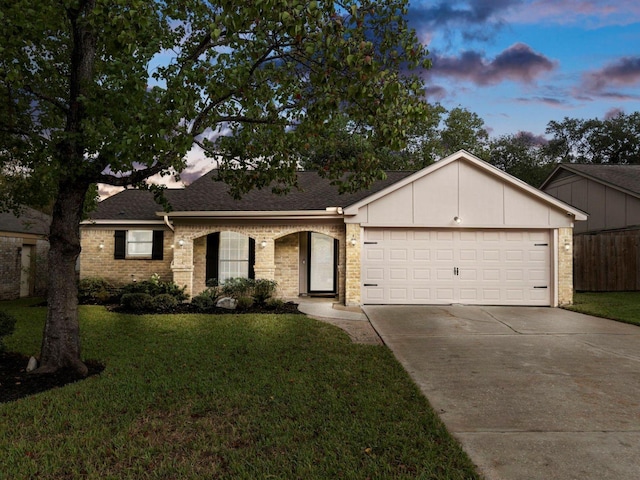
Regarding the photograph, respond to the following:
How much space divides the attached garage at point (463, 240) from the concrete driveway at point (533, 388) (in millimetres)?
2342

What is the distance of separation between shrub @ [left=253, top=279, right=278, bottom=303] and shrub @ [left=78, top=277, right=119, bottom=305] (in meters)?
A: 4.69

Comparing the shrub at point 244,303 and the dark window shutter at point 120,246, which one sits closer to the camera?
the shrub at point 244,303

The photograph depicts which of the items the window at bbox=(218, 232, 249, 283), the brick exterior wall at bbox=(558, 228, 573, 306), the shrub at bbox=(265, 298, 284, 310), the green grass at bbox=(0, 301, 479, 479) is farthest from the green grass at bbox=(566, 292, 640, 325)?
the window at bbox=(218, 232, 249, 283)

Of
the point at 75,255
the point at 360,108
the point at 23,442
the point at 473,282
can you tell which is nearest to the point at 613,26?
the point at 473,282

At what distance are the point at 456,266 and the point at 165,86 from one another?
369 inches

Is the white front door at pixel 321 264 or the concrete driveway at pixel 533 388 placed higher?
the white front door at pixel 321 264

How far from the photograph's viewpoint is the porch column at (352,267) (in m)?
11.9

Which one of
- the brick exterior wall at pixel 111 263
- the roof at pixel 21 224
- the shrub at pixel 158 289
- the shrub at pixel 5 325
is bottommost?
the shrub at pixel 158 289

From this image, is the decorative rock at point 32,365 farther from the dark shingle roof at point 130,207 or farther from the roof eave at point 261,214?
the dark shingle roof at point 130,207

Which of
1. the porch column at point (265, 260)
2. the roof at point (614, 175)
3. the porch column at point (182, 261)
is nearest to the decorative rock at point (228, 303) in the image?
the porch column at point (265, 260)

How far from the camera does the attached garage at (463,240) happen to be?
11891mm

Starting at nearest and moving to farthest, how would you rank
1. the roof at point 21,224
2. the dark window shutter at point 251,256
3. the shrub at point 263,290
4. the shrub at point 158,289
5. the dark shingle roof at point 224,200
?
the shrub at point 263,290 < the shrub at point 158,289 < the dark shingle roof at point 224,200 < the dark window shutter at point 251,256 < the roof at point 21,224

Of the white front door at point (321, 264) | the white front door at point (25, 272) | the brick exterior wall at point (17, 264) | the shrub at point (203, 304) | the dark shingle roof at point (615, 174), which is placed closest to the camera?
the shrub at point (203, 304)

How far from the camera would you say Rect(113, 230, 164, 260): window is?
14078mm
